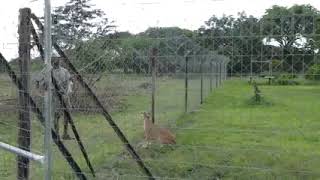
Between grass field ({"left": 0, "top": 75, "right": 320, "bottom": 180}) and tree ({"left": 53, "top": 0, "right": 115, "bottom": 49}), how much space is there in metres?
0.81

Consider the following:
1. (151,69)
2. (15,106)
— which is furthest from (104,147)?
(15,106)

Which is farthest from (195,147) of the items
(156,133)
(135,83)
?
(156,133)

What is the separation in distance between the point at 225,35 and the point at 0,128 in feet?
19.4

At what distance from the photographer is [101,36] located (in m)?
5.87

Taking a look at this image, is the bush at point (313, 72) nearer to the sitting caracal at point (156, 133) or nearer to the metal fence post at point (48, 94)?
the metal fence post at point (48, 94)

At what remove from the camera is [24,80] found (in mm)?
5680

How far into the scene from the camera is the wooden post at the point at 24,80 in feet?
18.3

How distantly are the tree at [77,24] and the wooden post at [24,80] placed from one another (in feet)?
1.00

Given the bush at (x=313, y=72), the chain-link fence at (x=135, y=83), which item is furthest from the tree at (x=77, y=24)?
the bush at (x=313, y=72)

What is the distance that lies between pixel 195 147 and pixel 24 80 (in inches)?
107

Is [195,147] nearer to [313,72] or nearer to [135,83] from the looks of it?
[135,83]

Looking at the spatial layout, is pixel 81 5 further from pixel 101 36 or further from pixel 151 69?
pixel 151 69

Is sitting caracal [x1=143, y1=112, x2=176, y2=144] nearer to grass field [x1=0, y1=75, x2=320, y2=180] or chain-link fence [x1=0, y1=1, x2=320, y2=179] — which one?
chain-link fence [x1=0, y1=1, x2=320, y2=179]

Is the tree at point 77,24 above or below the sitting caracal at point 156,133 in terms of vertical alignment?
above
